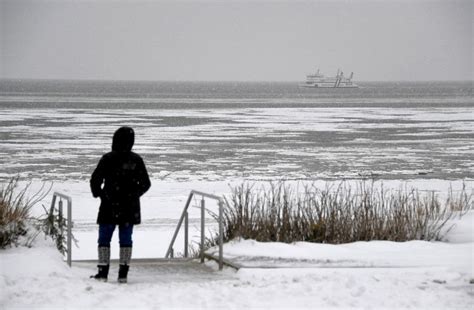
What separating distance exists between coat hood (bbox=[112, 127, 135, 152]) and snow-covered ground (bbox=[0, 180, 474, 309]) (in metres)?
1.32

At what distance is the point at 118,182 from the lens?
9.05 metres

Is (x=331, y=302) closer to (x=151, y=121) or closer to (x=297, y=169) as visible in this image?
(x=297, y=169)

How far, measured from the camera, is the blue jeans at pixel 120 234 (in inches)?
358

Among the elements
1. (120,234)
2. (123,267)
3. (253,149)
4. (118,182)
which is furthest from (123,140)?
(253,149)

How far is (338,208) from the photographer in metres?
11.7

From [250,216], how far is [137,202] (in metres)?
2.67

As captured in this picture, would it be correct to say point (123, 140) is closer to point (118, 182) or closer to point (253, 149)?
point (118, 182)

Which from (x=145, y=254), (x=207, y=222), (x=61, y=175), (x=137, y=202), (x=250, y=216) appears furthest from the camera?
(x=61, y=175)

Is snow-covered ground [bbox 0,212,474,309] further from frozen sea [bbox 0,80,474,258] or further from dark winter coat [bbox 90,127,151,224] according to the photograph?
frozen sea [bbox 0,80,474,258]

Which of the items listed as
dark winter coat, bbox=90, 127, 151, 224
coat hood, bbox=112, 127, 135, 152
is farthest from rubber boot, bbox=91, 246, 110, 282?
coat hood, bbox=112, 127, 135, 152

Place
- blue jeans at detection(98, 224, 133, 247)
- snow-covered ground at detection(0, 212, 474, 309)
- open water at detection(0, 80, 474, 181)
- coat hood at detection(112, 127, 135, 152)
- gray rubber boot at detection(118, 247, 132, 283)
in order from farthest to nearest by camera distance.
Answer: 1. open water at detection(0, 80, 474, 181)
2. blue jeans at detection(98, 224, 133, 247)
3. coat hood at detection(112, 127, 135, 152)
4. gray rubber boot at detection(118, 247, 132, 283)
5. snow-covered ground at detection(0, 212, 474, 309)

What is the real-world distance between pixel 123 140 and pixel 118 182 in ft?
1.40

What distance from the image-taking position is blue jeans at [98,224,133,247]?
358 inches

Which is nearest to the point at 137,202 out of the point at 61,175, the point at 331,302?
the point at 331,302
